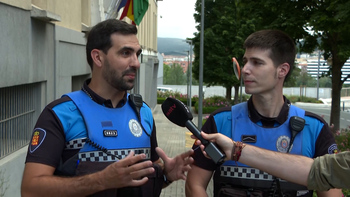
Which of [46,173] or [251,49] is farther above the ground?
[251,49]

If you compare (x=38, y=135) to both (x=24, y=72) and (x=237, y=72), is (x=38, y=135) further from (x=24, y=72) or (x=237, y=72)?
(x=24, y=72)

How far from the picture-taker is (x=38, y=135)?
8.74ft

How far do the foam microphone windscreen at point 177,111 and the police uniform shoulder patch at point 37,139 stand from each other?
701 mm

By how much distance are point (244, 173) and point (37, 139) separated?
1.30 m

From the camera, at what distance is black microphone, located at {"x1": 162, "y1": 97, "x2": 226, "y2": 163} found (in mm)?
2445

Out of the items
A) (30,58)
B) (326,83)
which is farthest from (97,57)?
(326,83)

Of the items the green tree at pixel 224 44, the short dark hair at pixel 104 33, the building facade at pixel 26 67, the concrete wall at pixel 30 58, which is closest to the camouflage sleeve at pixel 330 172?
the short dark hair at pixel 104 33

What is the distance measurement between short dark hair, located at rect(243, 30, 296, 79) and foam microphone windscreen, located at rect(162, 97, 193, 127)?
2.51ft

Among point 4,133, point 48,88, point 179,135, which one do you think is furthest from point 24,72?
point 179,135

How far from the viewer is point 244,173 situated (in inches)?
122

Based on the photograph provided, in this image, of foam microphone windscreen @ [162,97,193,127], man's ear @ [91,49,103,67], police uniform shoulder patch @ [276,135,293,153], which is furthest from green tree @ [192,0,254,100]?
foam microphone windscreen @ [162,97,193,127]

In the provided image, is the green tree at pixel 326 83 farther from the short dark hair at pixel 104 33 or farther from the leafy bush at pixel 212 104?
the short dark hair at pixel 104 33

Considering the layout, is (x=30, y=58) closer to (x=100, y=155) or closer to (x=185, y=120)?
(x=100, y=155)

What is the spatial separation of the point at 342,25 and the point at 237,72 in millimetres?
7585
